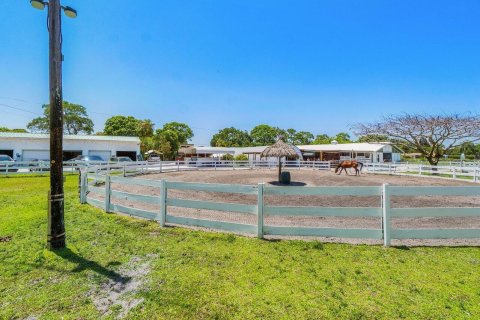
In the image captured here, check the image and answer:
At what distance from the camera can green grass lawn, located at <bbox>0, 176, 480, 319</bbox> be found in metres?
2.89

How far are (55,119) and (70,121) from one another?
62.1 m

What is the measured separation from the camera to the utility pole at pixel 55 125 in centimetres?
454

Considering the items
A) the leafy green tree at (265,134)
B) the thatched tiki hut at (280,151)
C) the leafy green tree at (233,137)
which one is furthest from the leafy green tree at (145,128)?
the thatched tiki hut at (280,151)

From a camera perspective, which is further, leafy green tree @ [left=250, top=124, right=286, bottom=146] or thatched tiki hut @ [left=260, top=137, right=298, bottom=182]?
leafy green tree @ [left=250, top=124, right=286, bottom=146]

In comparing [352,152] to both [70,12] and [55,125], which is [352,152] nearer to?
[70,12]

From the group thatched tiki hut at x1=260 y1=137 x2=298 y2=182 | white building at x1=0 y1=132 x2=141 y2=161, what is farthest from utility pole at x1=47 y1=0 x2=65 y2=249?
white building at x1=0 y1=132 x2=141 y2=161

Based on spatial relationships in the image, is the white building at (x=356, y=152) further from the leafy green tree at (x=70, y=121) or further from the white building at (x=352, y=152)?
the leafy green tree at (x=70, y=121)

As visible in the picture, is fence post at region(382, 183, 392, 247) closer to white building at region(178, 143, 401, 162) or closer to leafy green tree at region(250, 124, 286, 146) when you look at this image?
white building at region(178, 143, 401, 162)

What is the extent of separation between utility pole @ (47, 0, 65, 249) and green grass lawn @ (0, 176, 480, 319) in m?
0.35

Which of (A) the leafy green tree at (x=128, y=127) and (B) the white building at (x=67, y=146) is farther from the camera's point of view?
(A) the leafy green tree at (x=128, y=127)

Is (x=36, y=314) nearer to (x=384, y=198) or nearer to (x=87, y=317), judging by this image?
(x=87, y=317)

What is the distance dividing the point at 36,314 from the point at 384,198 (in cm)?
525

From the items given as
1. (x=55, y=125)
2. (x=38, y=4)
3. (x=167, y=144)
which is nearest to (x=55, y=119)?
(x=55, y=125)

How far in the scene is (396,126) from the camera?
992 inches
